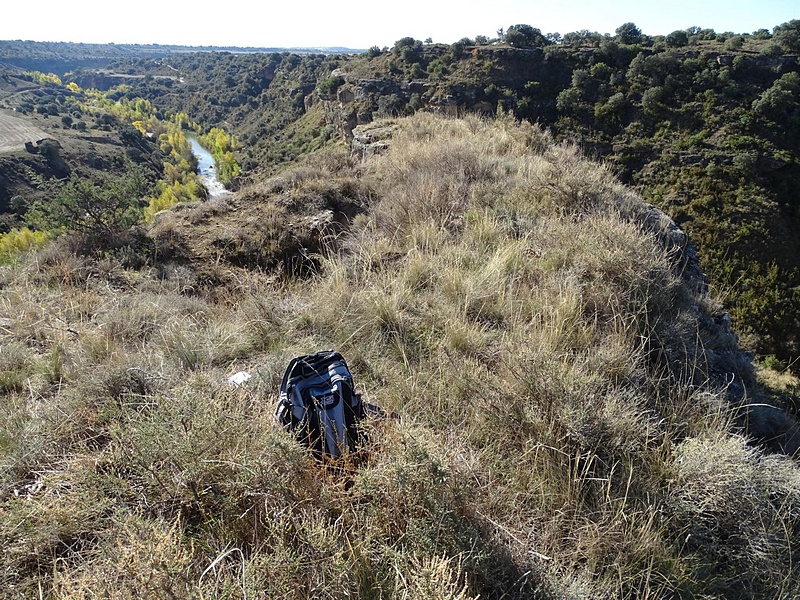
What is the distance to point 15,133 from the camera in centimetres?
4959

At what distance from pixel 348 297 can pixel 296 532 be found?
1951 millimetres

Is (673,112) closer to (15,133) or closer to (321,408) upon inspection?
(321,408)

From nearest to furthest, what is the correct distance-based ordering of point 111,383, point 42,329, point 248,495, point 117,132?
1. point 248,495
2. point 111,383
3. point 42,329
4. point 117,132

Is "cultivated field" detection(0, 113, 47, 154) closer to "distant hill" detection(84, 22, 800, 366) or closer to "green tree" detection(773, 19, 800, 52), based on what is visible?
"distant hill" detection(84, 22, 800, 366)

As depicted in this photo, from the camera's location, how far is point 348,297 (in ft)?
10.5

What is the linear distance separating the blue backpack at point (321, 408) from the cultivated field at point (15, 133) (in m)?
56.3

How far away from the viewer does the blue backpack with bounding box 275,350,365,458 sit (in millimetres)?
1889

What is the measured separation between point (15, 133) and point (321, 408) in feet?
223

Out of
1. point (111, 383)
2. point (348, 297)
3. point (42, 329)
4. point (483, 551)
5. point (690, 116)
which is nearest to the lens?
point (483, 551)

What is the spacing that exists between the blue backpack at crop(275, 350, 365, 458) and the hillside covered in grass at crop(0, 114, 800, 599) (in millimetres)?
132

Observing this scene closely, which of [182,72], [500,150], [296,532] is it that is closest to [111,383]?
[296,532]

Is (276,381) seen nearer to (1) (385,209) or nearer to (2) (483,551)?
(2) (483,551)

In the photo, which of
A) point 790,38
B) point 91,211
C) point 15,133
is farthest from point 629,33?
point 15,133

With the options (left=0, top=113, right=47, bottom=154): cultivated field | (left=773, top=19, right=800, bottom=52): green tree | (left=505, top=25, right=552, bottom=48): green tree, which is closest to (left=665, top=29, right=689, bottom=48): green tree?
(left=773, top=19, right=800, bottom=52): green tree
